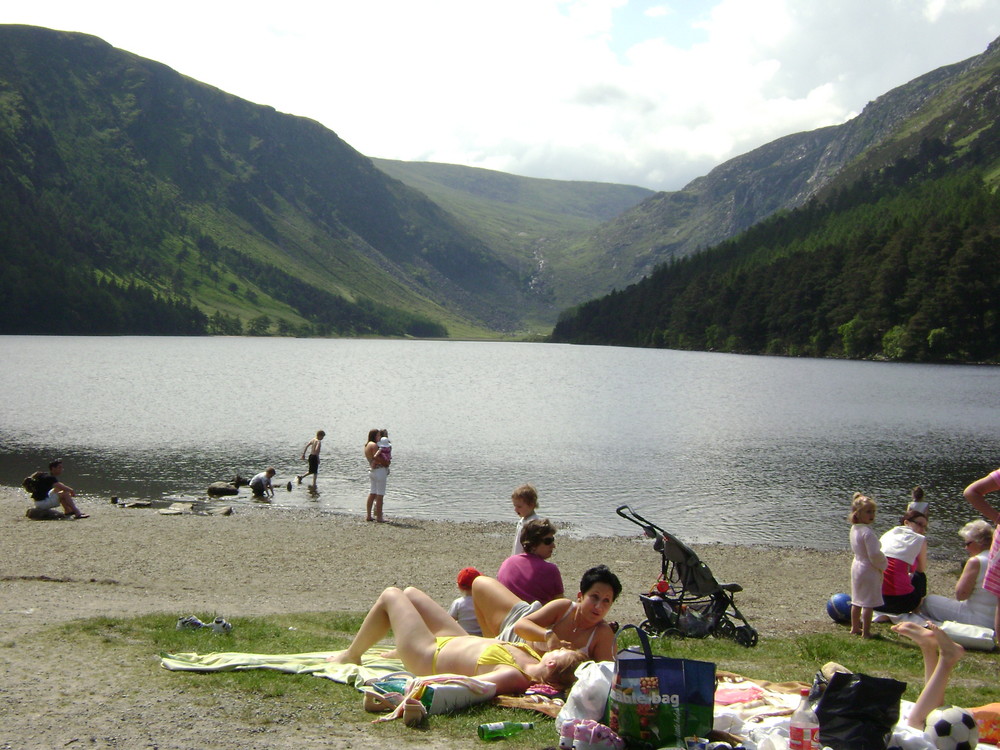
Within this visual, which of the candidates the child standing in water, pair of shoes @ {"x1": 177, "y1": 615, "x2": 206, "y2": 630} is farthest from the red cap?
the child standing in water

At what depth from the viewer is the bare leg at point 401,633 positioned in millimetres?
9000

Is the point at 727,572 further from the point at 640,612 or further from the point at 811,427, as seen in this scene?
the point at 811,427

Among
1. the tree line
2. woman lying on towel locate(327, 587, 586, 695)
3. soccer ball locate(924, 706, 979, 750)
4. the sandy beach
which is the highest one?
the tree line

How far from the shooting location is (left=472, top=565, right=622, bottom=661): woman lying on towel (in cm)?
866

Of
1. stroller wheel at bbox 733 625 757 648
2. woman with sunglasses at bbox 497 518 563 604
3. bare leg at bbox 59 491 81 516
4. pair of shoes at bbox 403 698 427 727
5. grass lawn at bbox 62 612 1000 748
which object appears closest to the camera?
pair of shoes at bbox 403 698 427 727

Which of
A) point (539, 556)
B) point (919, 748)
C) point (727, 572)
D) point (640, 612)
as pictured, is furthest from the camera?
point (727, 572)

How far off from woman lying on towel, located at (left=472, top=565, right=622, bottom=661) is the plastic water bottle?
2031mm

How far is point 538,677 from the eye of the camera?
870 centimetres

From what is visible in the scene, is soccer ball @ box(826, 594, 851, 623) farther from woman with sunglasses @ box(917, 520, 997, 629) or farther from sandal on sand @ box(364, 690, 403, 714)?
sandal on sand @ box(364, 690, 403, 714)

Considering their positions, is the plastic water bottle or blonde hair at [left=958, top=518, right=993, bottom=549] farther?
blonde hair at [left=958, top=518, right=993, bottom=549]

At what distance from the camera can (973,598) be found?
14172 millimetres

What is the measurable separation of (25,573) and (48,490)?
927 centimetres

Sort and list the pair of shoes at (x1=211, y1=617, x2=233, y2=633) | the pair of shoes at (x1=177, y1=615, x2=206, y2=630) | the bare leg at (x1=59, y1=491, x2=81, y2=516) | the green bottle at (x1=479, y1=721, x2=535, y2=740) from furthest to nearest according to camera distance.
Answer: the bare leg at (x1=59, y1=491, x2=81, y2=516) → the pair of shoes at (x1=177, y1=615, x2=206, y2=630) → the pair of shoes at (x1=211, y1=617, x2=233, y2=633) → the green bottle at (x1=479, y1=721, x2=535, y2=740)

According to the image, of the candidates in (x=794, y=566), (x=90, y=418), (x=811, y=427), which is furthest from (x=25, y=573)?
(x=811, y=427)
